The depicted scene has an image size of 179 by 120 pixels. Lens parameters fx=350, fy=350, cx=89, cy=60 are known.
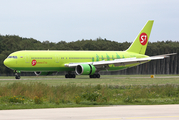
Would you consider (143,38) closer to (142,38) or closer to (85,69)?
(142,38)

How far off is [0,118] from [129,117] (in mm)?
4597

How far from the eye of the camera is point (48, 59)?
158 ft

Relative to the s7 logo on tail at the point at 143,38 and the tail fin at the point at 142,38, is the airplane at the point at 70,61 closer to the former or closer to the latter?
the tail fin at the point at 142,38

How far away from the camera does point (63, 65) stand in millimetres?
49719

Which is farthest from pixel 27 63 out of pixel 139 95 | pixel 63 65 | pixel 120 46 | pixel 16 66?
pixel 120 46

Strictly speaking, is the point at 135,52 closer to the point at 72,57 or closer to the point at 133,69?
the point at 72,57

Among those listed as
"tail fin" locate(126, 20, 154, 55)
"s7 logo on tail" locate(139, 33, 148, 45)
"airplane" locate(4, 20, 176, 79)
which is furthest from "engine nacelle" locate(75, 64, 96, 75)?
"s7 logo on tail" locate(139, 33, 148, 45)

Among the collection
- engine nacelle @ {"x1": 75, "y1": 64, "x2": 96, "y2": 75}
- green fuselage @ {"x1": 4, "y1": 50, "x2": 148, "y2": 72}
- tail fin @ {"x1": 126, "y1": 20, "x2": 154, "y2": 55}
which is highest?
tail fin @ {"x1": 126, "y1": 20, "x2": 154, "y2": 55}

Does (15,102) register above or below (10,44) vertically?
below

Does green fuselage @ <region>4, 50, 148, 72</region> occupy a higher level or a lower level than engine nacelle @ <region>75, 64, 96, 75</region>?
higher

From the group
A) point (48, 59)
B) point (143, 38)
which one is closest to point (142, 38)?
point (143, 38)

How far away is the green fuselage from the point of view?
46.2 m

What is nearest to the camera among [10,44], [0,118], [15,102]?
[0,118]

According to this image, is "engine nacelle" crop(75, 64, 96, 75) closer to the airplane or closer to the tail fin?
the airplane
